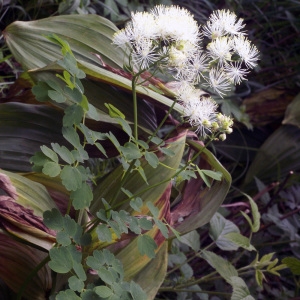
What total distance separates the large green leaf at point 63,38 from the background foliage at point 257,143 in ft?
0.35

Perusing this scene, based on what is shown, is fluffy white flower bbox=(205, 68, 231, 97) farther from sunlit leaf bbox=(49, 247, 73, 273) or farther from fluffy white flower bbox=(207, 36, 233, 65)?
sunlit leaf bbox=(49, 247, 73, 273)

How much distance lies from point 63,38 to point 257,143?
1.26 metres

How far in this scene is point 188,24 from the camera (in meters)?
0.75

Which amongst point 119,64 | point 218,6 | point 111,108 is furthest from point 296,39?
point 111,108

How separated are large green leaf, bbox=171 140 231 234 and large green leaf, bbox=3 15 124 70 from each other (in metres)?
0.27

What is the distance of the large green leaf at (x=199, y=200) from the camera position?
1020 millimetres

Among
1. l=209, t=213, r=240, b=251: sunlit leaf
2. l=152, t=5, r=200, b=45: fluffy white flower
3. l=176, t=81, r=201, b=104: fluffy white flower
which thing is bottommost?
l=209, t=213, r=240, b=251: sunlit leaf

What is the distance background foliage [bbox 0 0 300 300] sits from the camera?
1464 millimetres

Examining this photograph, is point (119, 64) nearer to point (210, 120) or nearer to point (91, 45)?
point (91, 45)

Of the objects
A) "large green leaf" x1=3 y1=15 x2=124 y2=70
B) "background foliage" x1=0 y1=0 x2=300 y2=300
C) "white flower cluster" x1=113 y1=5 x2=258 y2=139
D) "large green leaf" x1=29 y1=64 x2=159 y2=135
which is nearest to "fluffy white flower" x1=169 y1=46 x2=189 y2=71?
"white flower cluster" x1=113 y1=5 x2=258 y2=139

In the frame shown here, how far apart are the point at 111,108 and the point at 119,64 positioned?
1.23 ft

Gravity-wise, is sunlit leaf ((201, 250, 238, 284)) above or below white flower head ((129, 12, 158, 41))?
below

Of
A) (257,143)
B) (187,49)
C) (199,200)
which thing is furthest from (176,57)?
(257,143)

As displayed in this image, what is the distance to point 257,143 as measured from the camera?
7.20 feet
